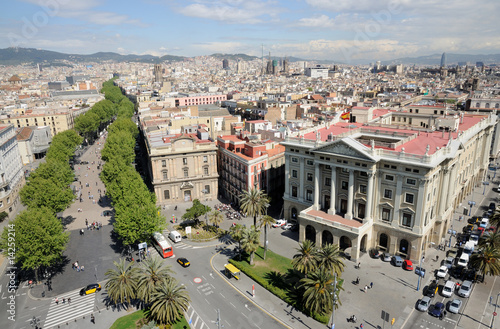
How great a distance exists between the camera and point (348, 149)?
60.9m

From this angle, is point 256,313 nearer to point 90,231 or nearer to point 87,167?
point 90,231

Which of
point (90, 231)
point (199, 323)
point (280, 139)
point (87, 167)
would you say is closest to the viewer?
point (199, 323)

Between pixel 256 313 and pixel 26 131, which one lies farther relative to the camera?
pixel 26 131

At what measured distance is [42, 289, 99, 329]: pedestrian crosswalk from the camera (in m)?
48.4

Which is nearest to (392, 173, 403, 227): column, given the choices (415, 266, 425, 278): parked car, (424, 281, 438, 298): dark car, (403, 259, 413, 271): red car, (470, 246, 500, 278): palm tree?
(403, 259, 413, 271): red car

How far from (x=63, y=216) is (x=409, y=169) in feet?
264

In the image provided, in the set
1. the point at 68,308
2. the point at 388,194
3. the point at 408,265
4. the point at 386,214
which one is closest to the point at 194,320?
the point at 68,308

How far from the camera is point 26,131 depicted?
13700 centimetres

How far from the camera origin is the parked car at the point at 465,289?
167 ft

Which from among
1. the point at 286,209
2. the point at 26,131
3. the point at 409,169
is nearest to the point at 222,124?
the point at 286,209

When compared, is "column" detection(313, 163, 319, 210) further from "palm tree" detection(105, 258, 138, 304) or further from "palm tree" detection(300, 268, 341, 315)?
"palm tree" detection(105, 258, 138, 304)

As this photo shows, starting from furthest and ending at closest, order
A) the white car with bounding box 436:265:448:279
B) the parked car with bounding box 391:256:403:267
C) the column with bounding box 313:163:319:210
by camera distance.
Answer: the column with bounding box 313:163:319:210 → the parked car with bounding box 391:256:403:267 → the white car with bounding box 436:265:448:279

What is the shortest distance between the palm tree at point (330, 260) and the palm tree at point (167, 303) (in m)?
19.7

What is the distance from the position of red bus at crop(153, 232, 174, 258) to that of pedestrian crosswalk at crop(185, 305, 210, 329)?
16.6 m
